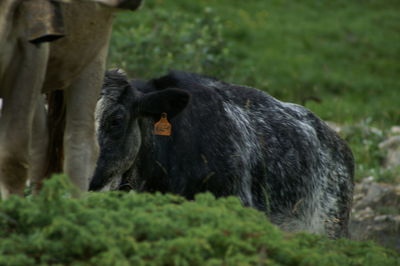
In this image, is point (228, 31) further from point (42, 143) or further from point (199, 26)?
point (42, 143)

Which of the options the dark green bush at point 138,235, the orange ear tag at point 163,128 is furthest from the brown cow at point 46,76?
the orange ear tag at point 163,128

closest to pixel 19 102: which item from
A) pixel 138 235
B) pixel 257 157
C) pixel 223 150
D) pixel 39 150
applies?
pixel 39 150

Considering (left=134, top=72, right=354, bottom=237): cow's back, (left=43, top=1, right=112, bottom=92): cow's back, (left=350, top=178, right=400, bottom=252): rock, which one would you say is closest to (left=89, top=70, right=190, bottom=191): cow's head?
(left=134, top=72, right=354, bottom=237): cow's back

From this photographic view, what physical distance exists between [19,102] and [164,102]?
77.8 inches

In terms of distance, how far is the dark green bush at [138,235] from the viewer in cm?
354

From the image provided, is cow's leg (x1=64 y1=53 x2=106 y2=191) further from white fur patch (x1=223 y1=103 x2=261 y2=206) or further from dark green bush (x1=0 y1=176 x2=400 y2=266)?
white fur patch (x1=223 y1=103 x2=261 y2=206)

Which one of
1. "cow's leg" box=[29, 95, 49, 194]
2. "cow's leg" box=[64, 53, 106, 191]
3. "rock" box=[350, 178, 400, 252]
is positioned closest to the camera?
"cow's leg" box=[64, 53, 106, 191]

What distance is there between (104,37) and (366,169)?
23.2ft

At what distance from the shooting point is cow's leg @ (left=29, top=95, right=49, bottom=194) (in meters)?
5.30

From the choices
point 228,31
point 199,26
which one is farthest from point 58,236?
point 228,31

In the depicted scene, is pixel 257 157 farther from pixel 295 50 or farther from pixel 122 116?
pixel 295 50

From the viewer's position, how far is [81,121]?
5051mm

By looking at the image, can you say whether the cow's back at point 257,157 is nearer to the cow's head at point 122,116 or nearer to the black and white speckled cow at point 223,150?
the black and white speckled cow at point 223,150

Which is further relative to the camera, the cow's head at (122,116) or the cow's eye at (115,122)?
the cow's eye at (115,122)
